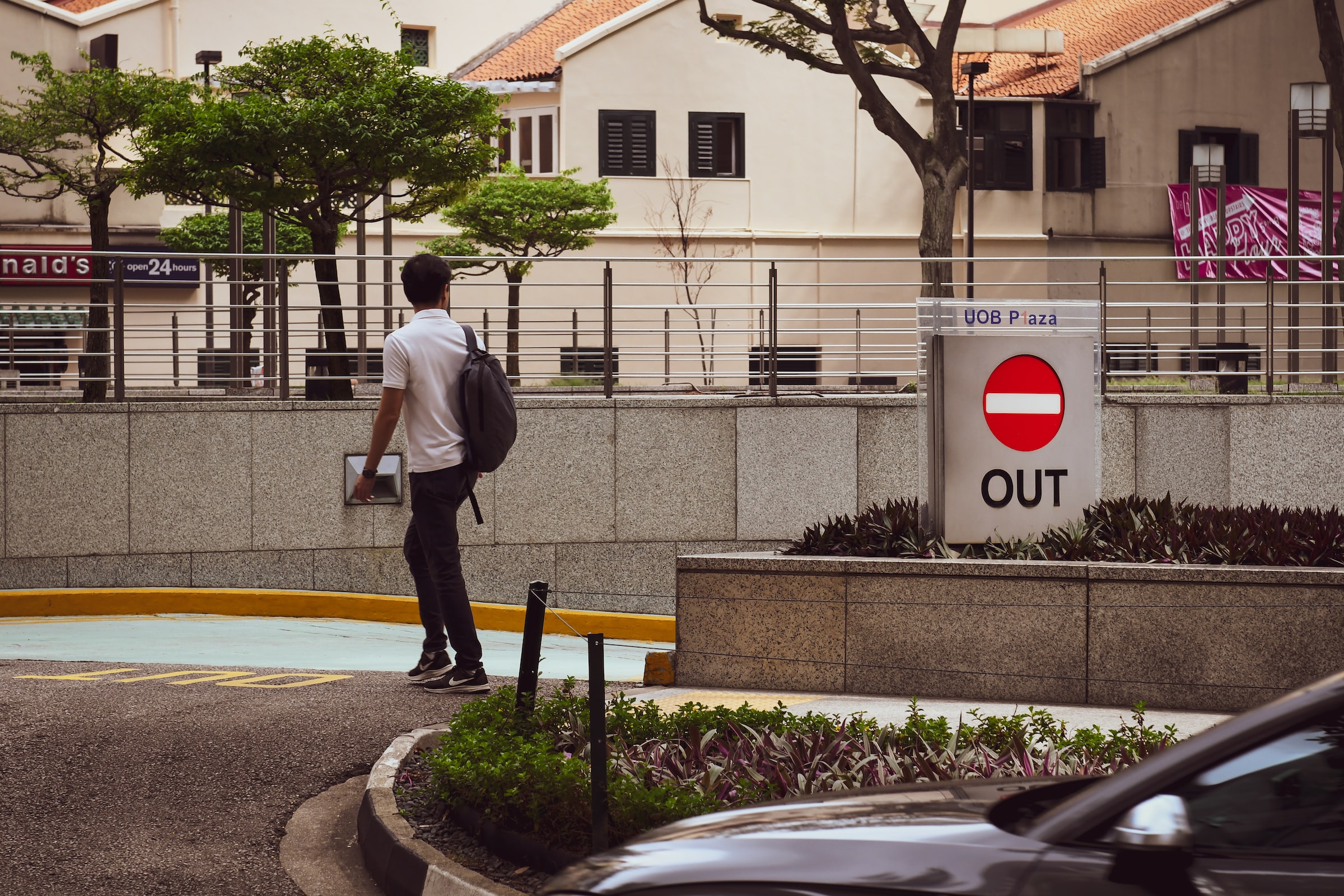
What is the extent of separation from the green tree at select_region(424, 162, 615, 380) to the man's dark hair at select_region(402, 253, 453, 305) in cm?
2604

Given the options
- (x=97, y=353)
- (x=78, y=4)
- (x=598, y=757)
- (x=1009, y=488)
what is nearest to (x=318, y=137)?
(x=97, y=353)

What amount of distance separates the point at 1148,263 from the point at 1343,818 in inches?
1743

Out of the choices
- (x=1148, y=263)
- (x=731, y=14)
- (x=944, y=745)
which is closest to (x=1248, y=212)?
(x=1148, y=263)

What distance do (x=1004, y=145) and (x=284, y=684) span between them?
124ft

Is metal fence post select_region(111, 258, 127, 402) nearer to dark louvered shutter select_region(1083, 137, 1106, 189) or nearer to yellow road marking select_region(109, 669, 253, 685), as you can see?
yellow road marking select_region(109, 669, 253, 685)

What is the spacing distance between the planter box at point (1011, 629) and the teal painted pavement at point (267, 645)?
1.40 meters

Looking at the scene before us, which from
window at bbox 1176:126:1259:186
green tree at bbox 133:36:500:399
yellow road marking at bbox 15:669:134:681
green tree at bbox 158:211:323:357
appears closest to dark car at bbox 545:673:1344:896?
yellow road marking at bbox 15:669:134:681

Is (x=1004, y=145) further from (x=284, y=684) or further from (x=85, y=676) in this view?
(x=85, y=676)

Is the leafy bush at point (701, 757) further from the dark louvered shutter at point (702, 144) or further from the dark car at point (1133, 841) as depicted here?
the dark louvered shutter at point (702, 144)

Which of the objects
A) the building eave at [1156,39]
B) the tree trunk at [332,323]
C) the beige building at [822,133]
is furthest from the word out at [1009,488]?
the building eave at [1156,39]

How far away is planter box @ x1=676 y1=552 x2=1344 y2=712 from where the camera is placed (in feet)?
22.5

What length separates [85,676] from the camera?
8070mm

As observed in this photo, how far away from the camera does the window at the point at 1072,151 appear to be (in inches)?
1673

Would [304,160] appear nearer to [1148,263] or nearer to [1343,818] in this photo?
[1343,818]
